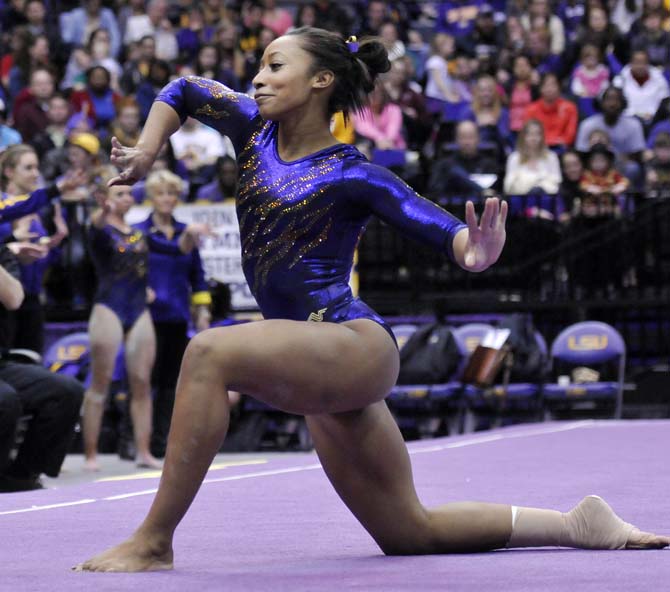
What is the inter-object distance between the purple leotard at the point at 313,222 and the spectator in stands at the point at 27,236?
4297 mm

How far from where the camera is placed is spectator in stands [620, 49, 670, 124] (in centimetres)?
1369

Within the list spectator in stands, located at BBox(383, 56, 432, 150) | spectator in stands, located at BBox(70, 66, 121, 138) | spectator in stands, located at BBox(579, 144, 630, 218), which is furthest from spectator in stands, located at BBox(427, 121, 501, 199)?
spectator in stands, located at BBox(70, 66, 121, 138)

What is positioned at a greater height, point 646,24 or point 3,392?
point 646,24

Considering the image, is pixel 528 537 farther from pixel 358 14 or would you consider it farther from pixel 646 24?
pixel 358 14

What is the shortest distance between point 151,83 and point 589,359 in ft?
19.1

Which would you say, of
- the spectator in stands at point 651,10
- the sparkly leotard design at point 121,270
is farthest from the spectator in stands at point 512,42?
the sparkly leotard design at point 121,270

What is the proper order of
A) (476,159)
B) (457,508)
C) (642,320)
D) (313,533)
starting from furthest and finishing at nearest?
(476,159) → (642,320) → (313,533) → (457,508)

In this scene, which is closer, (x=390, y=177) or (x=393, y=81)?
(x=390, y=177)

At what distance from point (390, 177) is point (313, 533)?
1325 mm

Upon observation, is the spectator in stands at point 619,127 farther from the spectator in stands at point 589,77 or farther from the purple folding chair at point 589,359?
the purple folding chair at point 589,359

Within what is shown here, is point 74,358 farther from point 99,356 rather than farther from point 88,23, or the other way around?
point 88,23

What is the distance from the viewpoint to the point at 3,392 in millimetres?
6863

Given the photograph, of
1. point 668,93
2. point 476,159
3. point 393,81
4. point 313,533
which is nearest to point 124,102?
point 393,81

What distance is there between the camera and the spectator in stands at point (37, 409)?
23.9 feet
